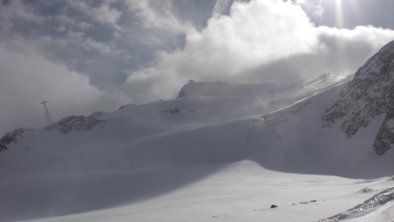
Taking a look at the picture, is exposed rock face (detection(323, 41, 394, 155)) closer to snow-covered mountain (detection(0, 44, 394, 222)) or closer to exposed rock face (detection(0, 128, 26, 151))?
snow-covered mountain (detection(0, 44, 394, 222))

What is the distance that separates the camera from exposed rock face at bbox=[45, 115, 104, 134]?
3873 inches

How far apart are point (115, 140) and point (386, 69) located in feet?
187

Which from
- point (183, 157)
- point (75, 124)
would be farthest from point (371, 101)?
point (75, 124)

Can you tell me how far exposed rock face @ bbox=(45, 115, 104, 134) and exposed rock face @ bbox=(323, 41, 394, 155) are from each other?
5422cm

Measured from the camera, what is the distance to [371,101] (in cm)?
7631

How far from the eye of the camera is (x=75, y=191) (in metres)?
60.4

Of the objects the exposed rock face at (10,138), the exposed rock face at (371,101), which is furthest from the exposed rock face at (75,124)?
the exposed rock face at (371,101)

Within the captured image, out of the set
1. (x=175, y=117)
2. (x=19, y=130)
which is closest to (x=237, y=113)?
Answer: (x=175, y=117)

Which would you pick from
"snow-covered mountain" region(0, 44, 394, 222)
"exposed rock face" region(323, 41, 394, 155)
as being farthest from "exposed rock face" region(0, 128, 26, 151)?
"exposed rock face" region(323, 41, 394, 155)

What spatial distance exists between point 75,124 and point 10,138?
16691mm

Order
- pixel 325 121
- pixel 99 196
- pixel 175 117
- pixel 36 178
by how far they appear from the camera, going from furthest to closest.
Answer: pixel 175 117
pixel 325 121
pixel 36 178
pixel 99 196

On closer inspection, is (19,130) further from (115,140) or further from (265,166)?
(265,166)

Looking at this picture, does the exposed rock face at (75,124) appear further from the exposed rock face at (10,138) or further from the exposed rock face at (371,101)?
the exposed rock face at (371,101)

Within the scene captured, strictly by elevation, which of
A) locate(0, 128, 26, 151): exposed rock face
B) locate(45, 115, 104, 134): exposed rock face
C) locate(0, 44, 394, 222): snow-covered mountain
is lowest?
locate(0, 44, 394, 222): snow-covered mountain
